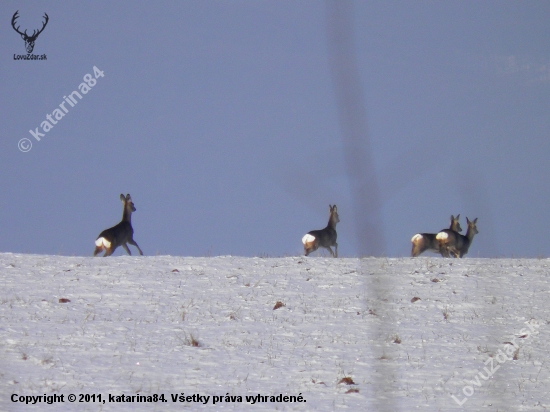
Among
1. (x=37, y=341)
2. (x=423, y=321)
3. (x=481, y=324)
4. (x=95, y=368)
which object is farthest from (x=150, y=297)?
(x=481, y=324)

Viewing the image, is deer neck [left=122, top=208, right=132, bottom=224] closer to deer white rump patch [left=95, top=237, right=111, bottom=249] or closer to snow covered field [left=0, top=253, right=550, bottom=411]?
deer white rump patch [left=95, top=237, right=111, bottom=249]

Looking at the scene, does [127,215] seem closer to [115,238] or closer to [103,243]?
[115,238]

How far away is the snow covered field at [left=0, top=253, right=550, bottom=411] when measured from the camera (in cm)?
833

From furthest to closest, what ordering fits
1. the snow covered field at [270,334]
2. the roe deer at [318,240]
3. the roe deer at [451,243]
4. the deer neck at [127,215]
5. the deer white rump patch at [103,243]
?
the roe deer at [318,240], the roe deer at [451,243], the deer neck at [127,215], the deer white rump patch at [103,243], the snow covered field at [270,334]

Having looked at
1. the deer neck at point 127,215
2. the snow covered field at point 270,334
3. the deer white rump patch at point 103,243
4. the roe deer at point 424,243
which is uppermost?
the deer neck at point 127,215

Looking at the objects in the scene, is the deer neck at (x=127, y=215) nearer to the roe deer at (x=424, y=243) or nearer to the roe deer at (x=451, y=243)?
the roe deer at (x=424, y=243)

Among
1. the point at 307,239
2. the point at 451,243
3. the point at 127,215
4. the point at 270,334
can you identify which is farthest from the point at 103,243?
the point at 451,243

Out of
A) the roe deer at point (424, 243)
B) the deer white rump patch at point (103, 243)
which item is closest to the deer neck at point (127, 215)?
the deer white rump patch at point (103, 243)

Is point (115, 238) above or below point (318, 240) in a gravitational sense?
below

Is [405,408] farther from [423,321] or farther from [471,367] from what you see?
[423,321]

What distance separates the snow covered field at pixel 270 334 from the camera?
8328 mm

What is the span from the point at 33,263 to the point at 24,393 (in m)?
8.23

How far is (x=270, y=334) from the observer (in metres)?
10.8

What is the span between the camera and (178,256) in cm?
1662
